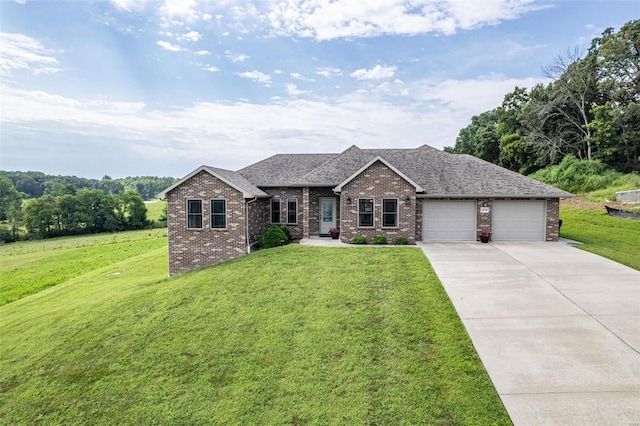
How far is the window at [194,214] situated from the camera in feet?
52.8

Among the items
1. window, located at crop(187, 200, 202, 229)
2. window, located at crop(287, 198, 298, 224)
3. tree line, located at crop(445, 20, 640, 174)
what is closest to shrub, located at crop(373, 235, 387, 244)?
window, located at crop(287, 198, 298, 224)

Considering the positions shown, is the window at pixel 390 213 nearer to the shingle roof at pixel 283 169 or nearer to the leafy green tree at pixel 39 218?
the shingle roof at pixel 283 169

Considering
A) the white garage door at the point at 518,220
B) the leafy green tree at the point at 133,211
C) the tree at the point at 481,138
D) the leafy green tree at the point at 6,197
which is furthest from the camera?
the leafy green tree at the point at 133,211

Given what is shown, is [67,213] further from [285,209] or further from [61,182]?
[285,209]

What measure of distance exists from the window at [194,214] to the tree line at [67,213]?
4832 cm

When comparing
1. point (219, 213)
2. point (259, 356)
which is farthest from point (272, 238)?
point (259, 356)

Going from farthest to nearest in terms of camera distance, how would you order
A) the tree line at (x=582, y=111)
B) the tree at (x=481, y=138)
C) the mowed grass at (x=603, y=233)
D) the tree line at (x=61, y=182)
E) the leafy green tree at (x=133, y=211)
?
1. the tree line at (x=61, y=182)
2. the leafy green tree at (x=133, y=211)
3. the tree at (x=481, y=138)
4. the tree line at (x=582, y=111)
5. the mowed grass at (x=603, y=233)

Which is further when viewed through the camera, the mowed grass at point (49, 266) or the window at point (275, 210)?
the mowed grass at point (49, 266)

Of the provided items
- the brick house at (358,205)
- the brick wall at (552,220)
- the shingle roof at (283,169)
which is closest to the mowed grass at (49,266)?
the brick house at (358,205)

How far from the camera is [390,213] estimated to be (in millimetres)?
16703

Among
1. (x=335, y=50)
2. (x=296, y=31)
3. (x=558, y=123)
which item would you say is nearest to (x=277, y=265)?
(x=296, y=31)

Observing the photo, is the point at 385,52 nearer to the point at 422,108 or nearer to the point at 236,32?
the point at 422,108

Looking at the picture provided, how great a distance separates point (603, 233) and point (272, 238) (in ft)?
56.4

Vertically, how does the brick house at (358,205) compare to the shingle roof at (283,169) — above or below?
below
